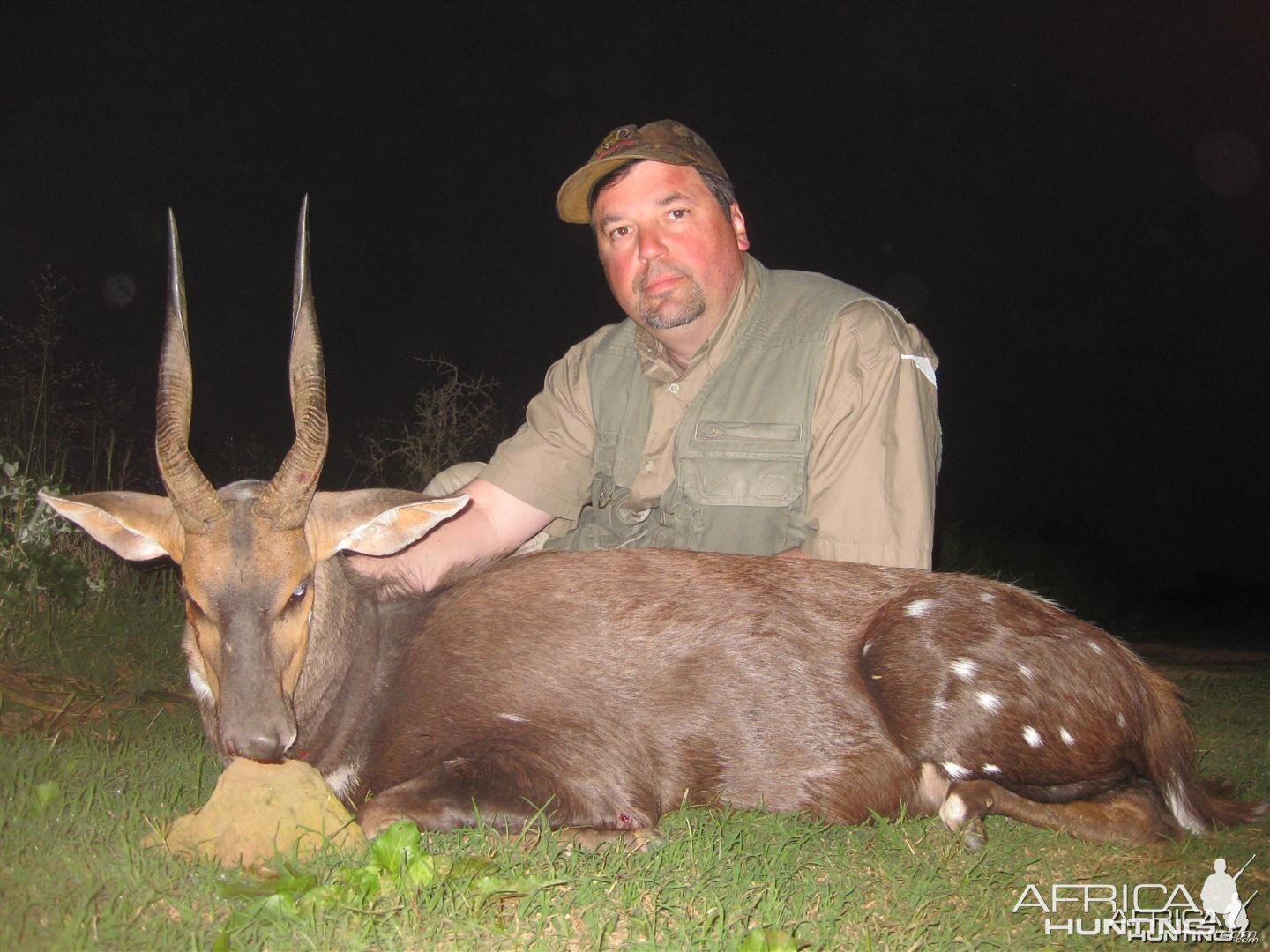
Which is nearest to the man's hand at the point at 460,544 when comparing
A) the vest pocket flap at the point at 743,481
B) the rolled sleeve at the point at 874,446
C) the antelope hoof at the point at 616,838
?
the vest pocket flap at the point at 743,481

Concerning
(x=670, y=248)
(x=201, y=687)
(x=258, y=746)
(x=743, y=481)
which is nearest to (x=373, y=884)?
(x=258, y=746)

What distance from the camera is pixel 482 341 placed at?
29109 mm

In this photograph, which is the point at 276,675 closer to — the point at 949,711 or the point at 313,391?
the point at 313,391

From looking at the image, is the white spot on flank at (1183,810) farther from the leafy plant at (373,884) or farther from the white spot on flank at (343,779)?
the white spot on flank at (343,779)

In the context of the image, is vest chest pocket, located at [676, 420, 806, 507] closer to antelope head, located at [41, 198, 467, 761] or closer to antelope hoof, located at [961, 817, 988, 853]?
antelope head, located at [41, 198, 467, 761]

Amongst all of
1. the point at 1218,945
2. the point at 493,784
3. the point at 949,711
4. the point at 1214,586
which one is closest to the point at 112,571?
the point at 493,784

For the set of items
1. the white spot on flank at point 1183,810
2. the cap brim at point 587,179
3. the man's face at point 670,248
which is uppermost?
the cap brim at point 587,179

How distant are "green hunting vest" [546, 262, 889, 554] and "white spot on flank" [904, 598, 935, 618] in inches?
34.9

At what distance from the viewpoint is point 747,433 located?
4.56 m

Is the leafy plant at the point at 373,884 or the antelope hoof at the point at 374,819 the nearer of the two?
the leafy plant at the point at 373,884

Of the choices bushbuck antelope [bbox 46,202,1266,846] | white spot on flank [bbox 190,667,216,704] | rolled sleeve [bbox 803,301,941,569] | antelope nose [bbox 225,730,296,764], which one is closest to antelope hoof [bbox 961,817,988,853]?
bushbuck antelope [bbox 46,202,1266,846]

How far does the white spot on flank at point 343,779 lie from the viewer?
3428 mm

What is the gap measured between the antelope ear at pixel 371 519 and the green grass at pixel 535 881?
85 centimetres

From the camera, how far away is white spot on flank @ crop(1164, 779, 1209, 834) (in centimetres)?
357
